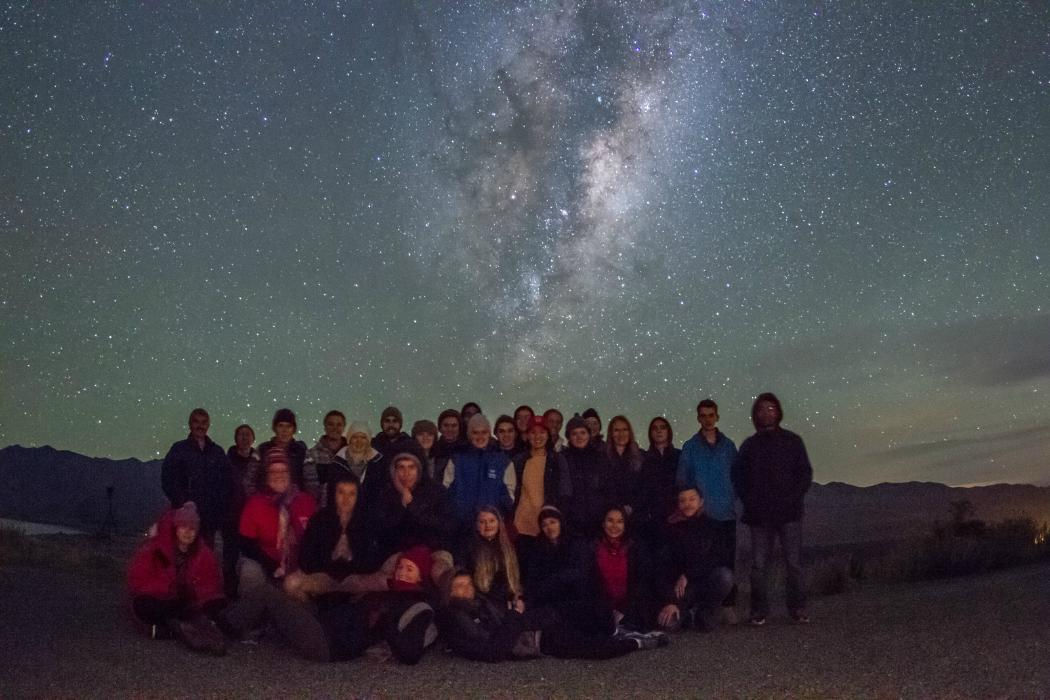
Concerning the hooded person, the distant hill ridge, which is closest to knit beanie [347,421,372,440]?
the hooded person

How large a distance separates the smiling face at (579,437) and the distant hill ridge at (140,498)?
33855 mm

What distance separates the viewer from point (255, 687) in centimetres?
707

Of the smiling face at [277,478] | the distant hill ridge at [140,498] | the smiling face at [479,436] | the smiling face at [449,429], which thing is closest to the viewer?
the smiling face at [277,478]

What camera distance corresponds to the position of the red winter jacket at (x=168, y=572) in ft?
28.8

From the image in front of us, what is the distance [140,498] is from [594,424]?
334ft

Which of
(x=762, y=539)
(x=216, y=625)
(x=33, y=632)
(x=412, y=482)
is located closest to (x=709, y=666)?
(x=762, y=539)

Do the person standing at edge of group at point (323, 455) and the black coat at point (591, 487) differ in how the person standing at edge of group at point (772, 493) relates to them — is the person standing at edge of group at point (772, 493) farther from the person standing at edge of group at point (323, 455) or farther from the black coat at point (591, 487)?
the person standing at edge of group at point (323, 455)

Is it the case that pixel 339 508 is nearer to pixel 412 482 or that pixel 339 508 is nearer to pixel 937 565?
pixel 412 482

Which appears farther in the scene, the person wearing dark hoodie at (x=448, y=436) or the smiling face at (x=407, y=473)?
the person wearing dark hoodie at (x=448, y=436)

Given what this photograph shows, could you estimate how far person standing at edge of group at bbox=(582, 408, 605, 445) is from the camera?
10477mm

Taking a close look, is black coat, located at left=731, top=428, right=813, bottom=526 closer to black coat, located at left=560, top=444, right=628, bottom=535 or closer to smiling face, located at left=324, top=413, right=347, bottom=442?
black coat, located at left=560, top=444, right=628, bottom=535

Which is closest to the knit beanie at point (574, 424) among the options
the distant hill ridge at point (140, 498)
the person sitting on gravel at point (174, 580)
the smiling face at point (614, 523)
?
the smiling face at point (614, 523)

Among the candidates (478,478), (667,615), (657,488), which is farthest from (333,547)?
(657,488)

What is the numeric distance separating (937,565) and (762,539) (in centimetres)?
608
